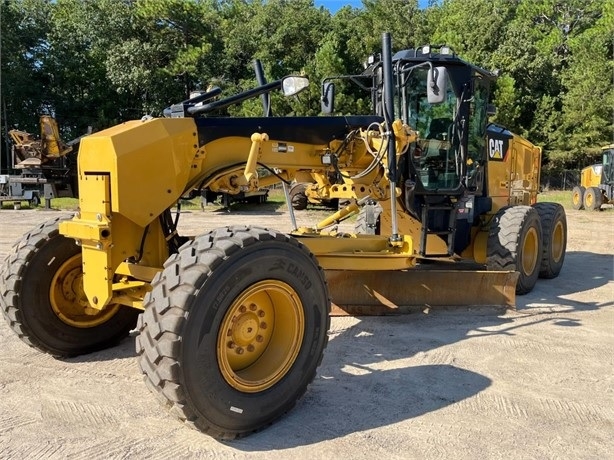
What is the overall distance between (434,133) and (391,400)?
3694mm

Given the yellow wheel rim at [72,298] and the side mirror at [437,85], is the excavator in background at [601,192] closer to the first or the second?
the side mirror at [437,85]

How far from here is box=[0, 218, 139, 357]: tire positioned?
4258mm

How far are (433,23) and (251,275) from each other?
40.1 meters

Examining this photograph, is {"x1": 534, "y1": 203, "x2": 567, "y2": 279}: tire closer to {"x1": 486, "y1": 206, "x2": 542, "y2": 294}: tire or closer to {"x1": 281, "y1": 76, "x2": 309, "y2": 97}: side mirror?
{"x1": 486, "y1": 206, "x2": 542, "y2": 294}: tire

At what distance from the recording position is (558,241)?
8.56 m

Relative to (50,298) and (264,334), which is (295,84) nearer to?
(264,334)

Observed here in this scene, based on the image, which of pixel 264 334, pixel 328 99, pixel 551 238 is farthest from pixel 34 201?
pixel 264 334

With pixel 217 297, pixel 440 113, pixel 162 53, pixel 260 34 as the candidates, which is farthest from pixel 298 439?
pixel 260 34

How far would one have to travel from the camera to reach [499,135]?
25.3ft

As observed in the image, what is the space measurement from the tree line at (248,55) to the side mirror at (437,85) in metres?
27.0

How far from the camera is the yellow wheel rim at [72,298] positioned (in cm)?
445

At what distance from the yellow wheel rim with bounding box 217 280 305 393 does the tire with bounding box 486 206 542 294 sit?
384cm

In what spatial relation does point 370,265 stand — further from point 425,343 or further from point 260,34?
point 260,34

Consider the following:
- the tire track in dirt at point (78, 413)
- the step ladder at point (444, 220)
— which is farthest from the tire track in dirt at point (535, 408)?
the step ladder at point (444, 220)
